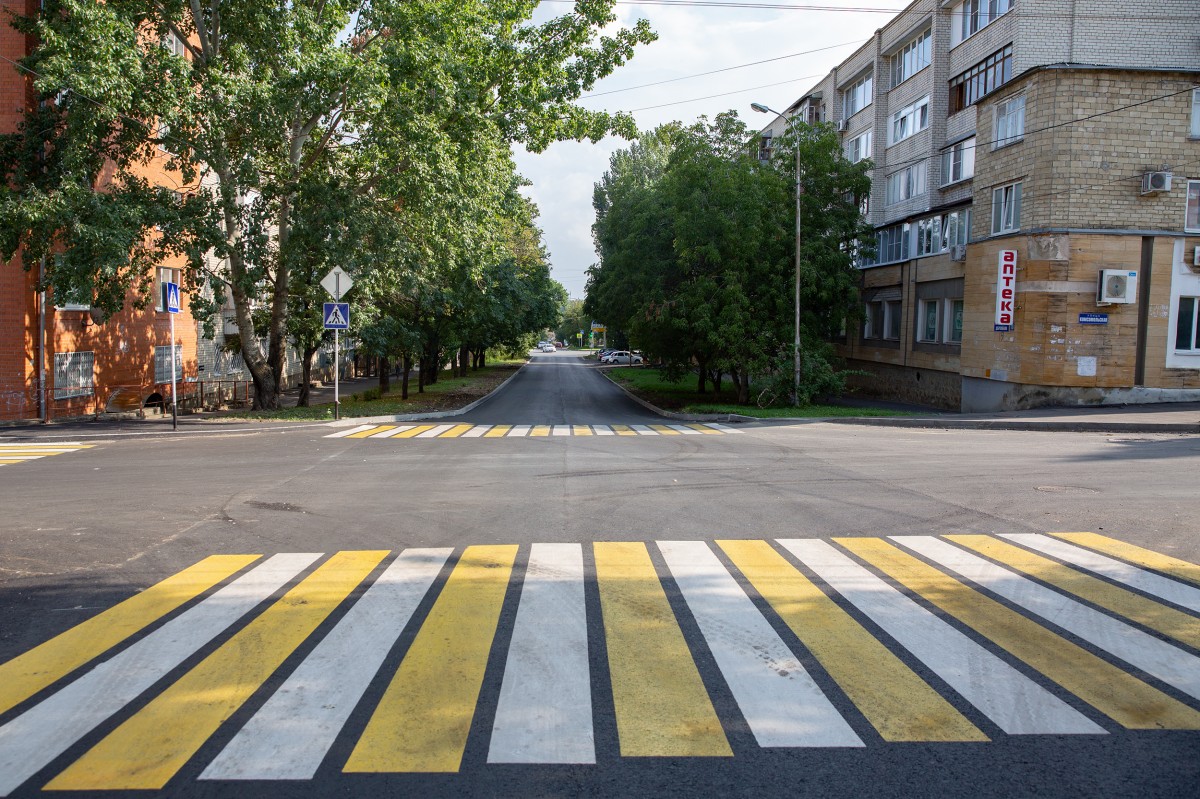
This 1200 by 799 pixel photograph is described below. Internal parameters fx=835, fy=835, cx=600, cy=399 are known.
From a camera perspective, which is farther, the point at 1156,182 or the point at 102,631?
the point at 1156,182

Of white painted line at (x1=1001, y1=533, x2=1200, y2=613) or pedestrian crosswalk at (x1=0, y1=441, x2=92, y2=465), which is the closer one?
white painted line at (x1=1001, y1=533, x2=1200, y2=613)

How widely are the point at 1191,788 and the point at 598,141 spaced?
24888mm

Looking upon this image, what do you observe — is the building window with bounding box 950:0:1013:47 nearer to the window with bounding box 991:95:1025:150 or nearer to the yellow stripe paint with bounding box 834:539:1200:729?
the window with bounding box 991:95:1025:150

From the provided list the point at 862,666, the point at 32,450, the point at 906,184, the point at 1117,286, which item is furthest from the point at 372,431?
the point at 906,184

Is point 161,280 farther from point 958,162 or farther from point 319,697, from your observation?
point 958,162

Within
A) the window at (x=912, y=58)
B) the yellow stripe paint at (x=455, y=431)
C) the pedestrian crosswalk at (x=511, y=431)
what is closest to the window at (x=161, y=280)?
the pedestrian crosswalk at (x=511, y=431)

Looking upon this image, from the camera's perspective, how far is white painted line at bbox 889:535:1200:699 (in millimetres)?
5145

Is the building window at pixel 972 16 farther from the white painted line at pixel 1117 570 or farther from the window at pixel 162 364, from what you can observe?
the window at pixel 162 364

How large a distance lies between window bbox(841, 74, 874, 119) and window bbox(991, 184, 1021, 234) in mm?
18160

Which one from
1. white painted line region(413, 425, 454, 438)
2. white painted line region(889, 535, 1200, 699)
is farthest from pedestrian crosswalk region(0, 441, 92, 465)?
white painted line region(889, 535, 1200, 699)

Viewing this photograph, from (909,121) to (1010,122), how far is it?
507 inches

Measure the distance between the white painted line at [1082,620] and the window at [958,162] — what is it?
1165 inches

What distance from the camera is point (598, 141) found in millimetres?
26438

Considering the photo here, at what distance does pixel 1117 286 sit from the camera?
2430cm
